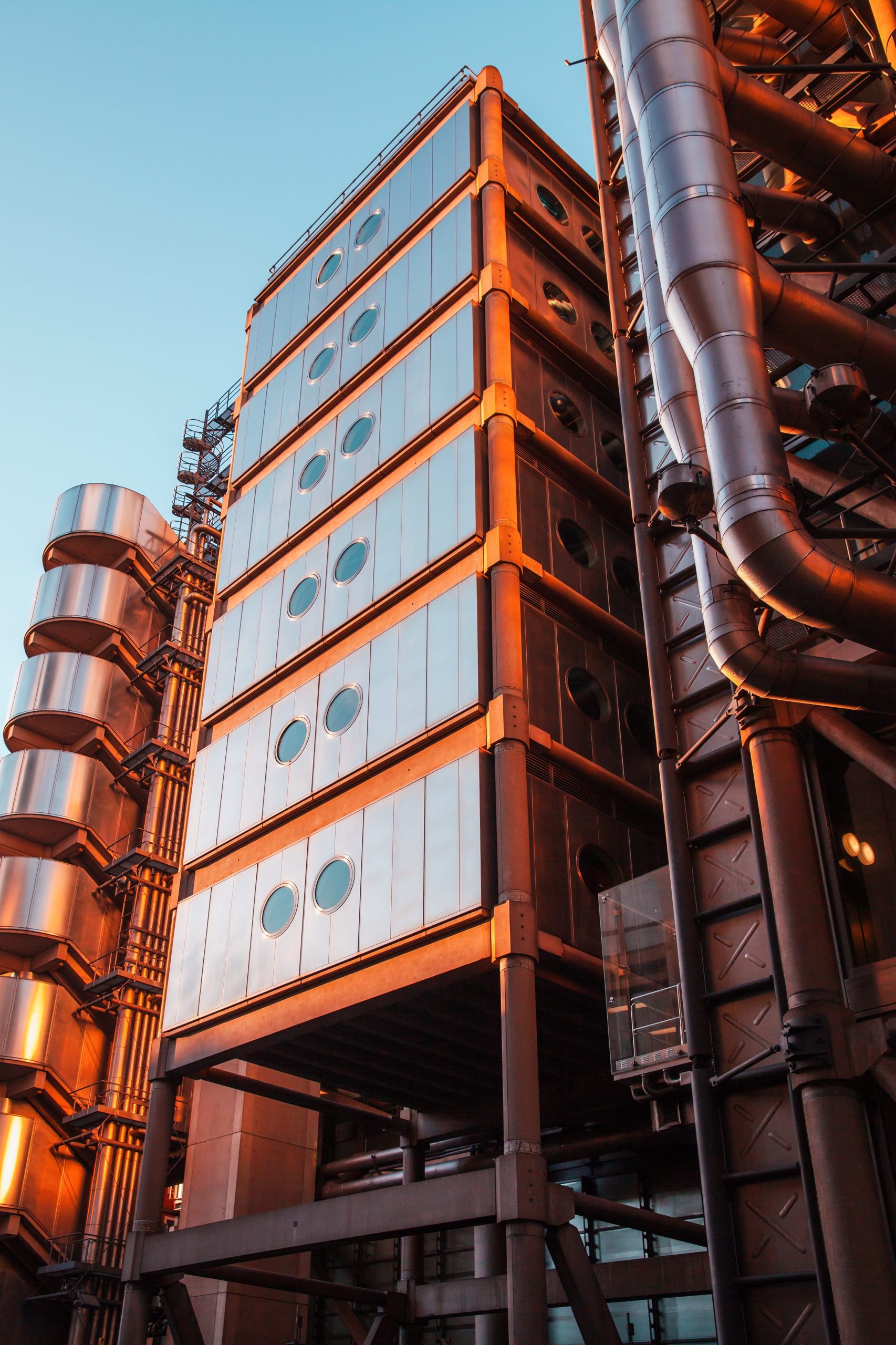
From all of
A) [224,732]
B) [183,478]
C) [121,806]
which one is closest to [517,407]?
[224,732]

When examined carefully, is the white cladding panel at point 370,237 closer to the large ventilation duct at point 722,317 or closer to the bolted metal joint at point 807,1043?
the large ventilation duct at point 722,317

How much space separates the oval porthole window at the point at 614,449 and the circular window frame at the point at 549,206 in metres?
5.85

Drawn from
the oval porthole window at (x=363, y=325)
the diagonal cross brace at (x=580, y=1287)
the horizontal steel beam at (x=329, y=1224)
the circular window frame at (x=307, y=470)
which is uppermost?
the oval porthole window at (x=363, y=325)

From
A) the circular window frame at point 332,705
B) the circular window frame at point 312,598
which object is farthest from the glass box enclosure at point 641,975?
the circular window frame at point 312,598

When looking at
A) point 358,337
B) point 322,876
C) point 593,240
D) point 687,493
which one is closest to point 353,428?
point 358,337

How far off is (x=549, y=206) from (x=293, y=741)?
1538cm

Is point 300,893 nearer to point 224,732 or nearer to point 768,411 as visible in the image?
point 224,732

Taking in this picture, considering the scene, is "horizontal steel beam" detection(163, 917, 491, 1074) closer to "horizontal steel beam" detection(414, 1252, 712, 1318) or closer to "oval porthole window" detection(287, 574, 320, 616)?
"horizontal steel beam" detection(414, 1252, 712, 1318)

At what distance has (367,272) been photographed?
31125mm

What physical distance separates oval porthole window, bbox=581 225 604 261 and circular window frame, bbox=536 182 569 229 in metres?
0.70

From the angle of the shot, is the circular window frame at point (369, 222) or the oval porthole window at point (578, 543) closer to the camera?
the oval porthole window at point (578, 543)

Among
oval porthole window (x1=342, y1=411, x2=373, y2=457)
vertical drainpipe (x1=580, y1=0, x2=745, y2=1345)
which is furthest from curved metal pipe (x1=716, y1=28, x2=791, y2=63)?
oval porthole window (x1=342, y1=411, x2=373, y2=457)

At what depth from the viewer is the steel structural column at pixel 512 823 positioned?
1669 centimetres

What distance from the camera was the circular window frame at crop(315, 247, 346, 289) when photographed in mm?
32844
